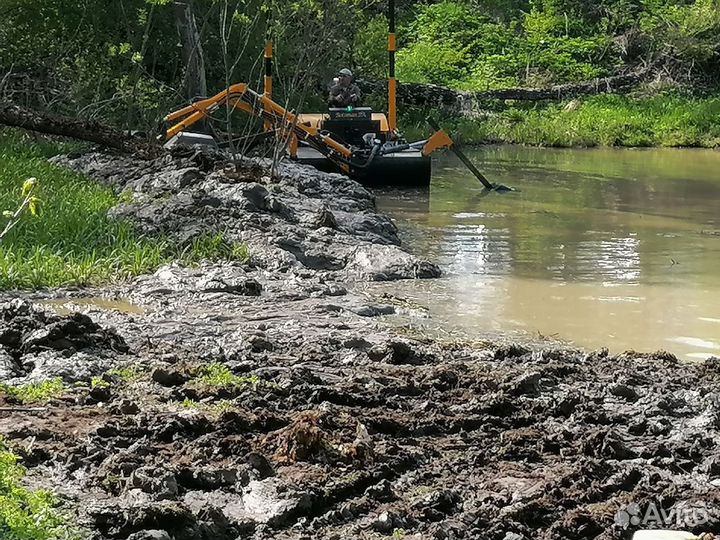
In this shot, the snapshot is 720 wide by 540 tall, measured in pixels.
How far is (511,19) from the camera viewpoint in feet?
122

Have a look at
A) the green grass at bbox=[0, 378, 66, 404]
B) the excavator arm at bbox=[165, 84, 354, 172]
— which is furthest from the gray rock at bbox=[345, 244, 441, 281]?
the green grass at bbox=[0, 378, 66, 404]

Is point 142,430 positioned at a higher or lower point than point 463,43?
lower

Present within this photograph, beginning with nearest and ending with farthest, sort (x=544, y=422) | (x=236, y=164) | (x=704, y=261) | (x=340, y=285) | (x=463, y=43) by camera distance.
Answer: (x=544, y=422) → (x=340, y=285) → (x=704, y=261) → (x=236, y=164) → (x=463, y=43)

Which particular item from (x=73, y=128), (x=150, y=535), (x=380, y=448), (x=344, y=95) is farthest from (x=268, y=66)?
(x=150, y=535)

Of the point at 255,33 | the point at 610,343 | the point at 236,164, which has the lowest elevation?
the point at 610,343

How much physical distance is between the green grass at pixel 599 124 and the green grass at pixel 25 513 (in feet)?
69.7

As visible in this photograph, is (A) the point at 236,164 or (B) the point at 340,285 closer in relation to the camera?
(B) the point at 340,285

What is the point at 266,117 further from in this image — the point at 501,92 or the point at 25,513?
the point at 501,92

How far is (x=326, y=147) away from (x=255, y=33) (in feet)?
21.2

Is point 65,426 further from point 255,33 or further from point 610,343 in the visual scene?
point 255,33

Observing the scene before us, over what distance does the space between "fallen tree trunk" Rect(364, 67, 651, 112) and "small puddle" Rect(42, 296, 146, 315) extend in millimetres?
18800

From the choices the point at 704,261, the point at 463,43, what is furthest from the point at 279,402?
the point at 463,43

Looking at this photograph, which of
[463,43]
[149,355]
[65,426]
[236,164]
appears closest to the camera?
[65,426]

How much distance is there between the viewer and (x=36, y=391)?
5.73m
